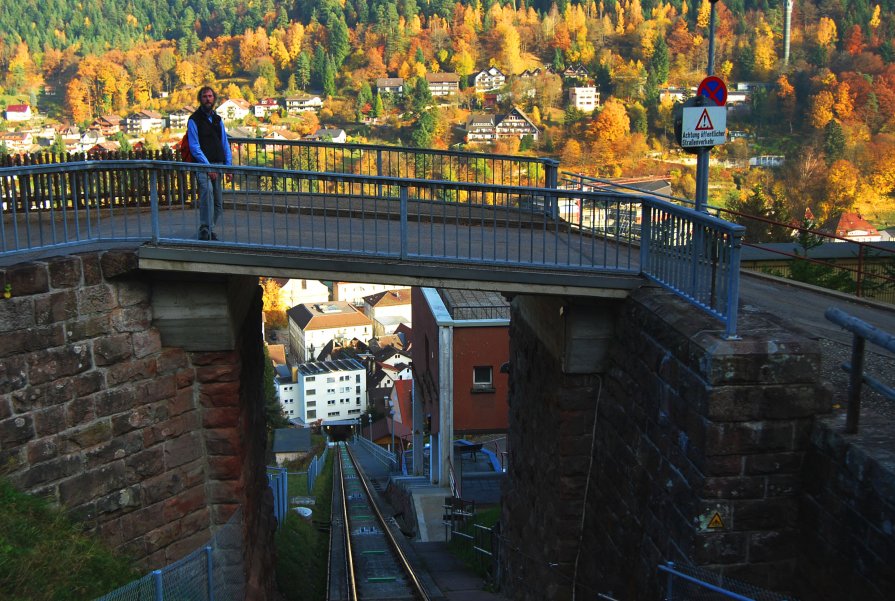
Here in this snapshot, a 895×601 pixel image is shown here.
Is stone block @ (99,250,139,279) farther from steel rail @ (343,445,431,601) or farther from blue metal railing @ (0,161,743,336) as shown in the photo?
steel rail @ (343,445,431,601)

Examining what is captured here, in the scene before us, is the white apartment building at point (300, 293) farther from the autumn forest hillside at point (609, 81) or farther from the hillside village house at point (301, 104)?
the hillside village house at point (301, 104)

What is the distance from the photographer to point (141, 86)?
188750 millimetres

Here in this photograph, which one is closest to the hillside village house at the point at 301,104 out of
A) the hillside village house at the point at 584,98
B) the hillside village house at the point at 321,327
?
the hillside village house at the point at 584,98

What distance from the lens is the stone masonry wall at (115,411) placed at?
7.49 meters

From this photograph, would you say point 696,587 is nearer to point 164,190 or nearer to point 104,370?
→ point 104,370

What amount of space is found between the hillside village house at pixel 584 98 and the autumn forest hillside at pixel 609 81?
79.0 inches

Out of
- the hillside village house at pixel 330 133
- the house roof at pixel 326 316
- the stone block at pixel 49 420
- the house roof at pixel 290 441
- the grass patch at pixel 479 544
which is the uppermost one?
the stone block at pixel 49 420

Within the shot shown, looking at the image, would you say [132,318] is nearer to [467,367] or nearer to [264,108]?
[467,367]

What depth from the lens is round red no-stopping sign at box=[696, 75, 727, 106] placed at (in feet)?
29.7

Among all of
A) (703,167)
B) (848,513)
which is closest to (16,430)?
(848,513)

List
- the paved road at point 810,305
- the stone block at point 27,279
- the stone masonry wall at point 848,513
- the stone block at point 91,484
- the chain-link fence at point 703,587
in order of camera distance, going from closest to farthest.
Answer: the stone masonry wall at point 848,513 → the chain-link fence at point 703,587 → the stone block at point 27,279 → the stone block at point 91,484 → the paved road at point 810,305

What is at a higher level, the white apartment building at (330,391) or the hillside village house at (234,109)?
the hillside village house at (234,109)

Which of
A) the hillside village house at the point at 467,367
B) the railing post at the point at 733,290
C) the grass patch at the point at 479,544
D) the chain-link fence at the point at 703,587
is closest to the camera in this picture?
the chain-link fence at the point at 703,587

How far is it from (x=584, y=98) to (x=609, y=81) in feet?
32.7
